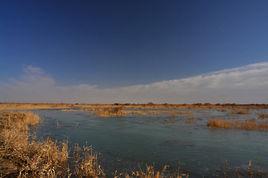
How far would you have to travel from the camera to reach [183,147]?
14.9m

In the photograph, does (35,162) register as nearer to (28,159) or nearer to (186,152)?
(28,159)

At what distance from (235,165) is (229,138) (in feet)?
25.1

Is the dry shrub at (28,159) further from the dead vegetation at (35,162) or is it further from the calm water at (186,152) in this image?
Result: the calm water at (186,152)

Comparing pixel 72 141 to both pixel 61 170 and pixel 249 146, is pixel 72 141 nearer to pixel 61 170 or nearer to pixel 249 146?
pixel 61 170

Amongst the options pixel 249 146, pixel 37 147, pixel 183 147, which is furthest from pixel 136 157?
pixel 249 146

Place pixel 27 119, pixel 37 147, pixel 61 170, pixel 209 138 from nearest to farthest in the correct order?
pixel 61 170 → pixel 37 147 → pixel 209 138 → pixel 27 119

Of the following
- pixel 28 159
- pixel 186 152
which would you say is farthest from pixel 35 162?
pixel 186 152

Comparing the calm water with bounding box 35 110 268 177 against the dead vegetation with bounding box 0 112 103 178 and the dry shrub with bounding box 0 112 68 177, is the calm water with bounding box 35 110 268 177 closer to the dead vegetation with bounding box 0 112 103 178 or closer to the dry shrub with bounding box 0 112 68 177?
the dead vegetation with bounding box 0 112 103 178

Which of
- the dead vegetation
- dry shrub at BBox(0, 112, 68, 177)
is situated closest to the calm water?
the dead vegetation

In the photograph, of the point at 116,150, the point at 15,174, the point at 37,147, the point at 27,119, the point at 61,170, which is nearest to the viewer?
the point at 15,174

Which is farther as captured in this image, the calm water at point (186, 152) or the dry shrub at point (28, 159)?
the calm water at point (186, 152)

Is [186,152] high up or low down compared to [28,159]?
down

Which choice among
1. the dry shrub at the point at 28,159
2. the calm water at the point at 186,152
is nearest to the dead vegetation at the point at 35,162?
the dry shrub at the point at 28,159

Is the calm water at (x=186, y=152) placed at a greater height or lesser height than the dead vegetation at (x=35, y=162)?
lesser
